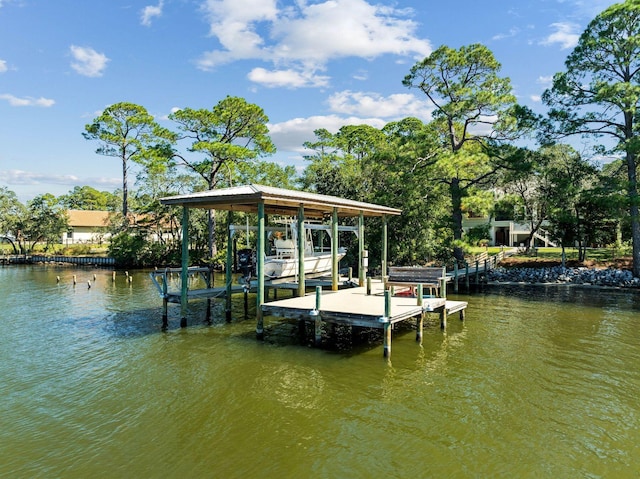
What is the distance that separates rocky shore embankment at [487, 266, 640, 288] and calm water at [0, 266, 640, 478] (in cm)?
1078

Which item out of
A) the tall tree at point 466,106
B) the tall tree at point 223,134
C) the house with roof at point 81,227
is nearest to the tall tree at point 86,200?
the house with roof at point 81,227

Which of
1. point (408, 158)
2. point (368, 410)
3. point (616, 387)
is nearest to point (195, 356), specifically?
point (368, 410)

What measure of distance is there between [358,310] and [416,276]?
14.2 ft

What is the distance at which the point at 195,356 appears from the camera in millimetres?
10617

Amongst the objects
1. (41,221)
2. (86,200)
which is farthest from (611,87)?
(86,200)

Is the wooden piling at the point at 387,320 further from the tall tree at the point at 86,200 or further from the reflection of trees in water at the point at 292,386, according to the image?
the tall tree at the point at 86,200

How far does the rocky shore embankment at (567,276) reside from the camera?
Answer: 22562 mm

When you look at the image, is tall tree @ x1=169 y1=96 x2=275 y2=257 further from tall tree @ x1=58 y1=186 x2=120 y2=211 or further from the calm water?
tall tree @ x1=58 y1=186 x2=120 y2=211

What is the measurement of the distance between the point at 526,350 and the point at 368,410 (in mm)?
5600

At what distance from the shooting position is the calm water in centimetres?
577

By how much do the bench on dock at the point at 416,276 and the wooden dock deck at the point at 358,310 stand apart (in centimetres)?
104

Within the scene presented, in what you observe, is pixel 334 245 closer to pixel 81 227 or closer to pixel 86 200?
pixel 81 227

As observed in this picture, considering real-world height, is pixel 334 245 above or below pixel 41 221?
below

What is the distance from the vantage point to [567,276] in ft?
79.4
